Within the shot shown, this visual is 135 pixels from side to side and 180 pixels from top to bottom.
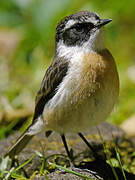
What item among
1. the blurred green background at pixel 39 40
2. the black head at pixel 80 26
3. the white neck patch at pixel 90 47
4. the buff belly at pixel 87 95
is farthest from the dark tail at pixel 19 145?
the blurred green background at pixel 39 40

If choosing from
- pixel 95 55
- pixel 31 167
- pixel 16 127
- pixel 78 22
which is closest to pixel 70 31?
pixel 78 22

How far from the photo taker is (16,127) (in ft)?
23.5

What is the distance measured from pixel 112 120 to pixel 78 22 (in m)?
2.75

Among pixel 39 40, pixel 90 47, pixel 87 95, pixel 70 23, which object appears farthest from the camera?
pixel 39 40

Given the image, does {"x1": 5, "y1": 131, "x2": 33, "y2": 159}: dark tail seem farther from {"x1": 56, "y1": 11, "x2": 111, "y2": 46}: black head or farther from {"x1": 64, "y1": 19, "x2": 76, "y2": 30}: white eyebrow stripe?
{"x1": 64, "y1": 19, "x2": 76, "y2": 30}: white eyebrow stripe

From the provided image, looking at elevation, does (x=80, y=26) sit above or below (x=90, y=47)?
above

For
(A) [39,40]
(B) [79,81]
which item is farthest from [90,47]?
(A) [39,40]

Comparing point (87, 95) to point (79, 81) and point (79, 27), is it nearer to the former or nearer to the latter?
point (79, 81)

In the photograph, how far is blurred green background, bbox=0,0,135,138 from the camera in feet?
28.3

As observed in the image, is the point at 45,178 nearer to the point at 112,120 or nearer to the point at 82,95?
the point at 82,95

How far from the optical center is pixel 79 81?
4.89m

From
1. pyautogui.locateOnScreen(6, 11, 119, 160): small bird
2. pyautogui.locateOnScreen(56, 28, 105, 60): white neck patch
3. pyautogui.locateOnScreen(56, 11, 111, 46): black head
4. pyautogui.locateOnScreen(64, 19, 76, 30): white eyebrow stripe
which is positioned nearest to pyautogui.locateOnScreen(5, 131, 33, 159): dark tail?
pyautogui.locateOnScreen(6, 11, 119, 160): small bird

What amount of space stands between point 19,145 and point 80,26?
1.73 meters

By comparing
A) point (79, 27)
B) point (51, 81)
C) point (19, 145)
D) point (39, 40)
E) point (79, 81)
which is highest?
point (39, 40)
